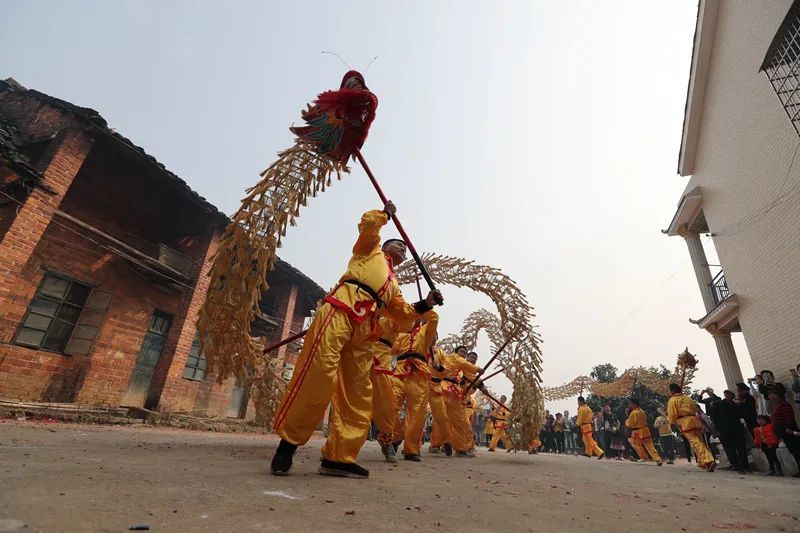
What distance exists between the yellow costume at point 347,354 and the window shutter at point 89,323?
7.97m

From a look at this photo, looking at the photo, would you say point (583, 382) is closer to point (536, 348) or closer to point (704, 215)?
point (704, 215)

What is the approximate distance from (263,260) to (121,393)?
745 cm

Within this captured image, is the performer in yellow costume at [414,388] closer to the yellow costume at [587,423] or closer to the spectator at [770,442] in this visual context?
the spectator at [770,442]

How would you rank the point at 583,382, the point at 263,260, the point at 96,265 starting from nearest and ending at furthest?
the point at 263,260
the point at 96,265
the point at 583,382

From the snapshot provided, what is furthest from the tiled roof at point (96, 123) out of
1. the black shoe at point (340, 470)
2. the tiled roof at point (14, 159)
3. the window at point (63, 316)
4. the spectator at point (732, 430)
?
the spectator at point (732, 430)

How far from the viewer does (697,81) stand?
11070mm

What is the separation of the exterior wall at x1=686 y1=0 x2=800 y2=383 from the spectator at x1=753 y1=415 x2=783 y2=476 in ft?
5.58

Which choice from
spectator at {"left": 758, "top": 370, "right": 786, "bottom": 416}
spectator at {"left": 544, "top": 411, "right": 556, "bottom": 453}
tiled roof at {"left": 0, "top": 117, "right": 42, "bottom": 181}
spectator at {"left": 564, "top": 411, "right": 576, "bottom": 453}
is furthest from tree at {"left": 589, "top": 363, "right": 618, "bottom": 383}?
tiled roof at {"left": 0, "top": 117, "right": 42, "bottom": 181}

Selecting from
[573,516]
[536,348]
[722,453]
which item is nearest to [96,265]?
[536,348]

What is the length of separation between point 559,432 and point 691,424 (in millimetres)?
10619

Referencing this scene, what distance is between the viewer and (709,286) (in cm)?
1104

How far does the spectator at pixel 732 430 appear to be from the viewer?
7094 mm

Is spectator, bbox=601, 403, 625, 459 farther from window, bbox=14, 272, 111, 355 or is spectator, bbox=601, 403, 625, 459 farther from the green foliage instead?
window, bbox=14, 272, 111, 355

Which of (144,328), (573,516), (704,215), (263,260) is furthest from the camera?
(704,215)
